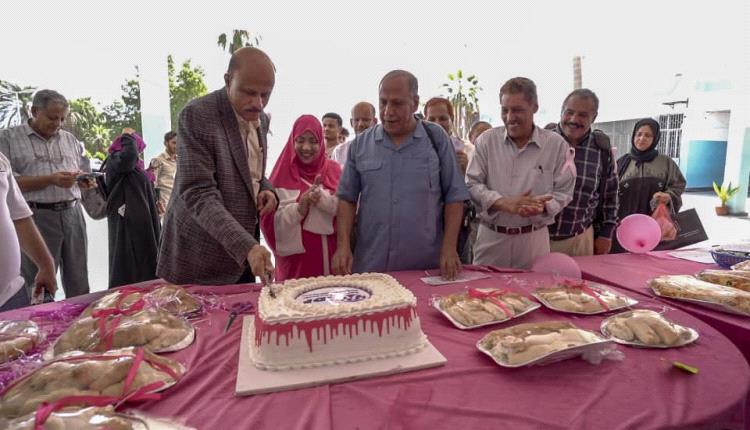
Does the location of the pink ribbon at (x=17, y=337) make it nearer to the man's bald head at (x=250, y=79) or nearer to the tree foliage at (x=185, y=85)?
the man's bald head at (x=250, y=79)

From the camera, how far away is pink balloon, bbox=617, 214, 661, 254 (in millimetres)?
2561

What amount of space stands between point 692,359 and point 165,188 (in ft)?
19.0

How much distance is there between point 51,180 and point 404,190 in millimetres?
2687

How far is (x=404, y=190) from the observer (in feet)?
7.38

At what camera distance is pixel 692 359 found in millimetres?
1226

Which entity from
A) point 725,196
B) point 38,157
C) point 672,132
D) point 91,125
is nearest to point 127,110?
point 91,125

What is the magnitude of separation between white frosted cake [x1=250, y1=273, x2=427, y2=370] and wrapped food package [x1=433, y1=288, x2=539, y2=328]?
196mm

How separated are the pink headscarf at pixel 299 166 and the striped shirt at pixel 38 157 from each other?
1.94m

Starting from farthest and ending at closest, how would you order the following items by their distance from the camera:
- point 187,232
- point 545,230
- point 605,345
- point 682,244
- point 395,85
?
point 682,244
point 545,230
point 395,85
point 187,232
point 605,345

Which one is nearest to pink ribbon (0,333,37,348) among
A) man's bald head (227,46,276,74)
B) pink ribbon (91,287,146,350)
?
pink ribbon (91,287,146,350)

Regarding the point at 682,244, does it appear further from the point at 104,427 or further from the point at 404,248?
the point at 104,427

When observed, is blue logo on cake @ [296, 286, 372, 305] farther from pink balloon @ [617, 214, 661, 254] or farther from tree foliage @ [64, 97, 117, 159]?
tree foliage @ [64, 97, 117, 159]

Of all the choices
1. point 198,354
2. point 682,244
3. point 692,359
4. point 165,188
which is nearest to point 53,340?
point 198,354

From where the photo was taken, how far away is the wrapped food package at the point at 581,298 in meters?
1.56
